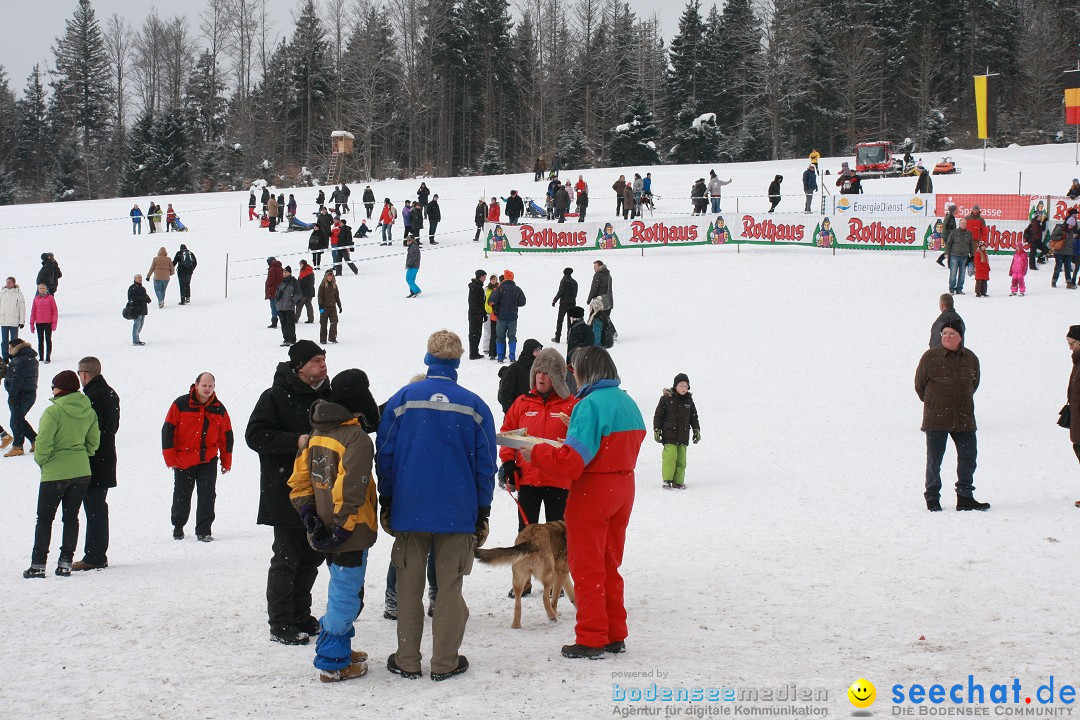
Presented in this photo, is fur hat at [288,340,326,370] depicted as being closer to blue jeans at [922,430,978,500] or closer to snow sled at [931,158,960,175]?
blue jeans at [922,430,978,500]

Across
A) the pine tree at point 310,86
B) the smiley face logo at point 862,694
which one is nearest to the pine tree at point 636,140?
the pine tree at point 310,86

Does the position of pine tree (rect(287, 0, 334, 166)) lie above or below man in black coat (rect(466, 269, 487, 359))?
above

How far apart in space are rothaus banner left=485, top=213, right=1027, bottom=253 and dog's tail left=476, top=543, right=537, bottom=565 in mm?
21803

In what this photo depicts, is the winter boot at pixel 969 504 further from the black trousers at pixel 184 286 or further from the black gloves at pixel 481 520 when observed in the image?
the black trousers at pixel 184 286

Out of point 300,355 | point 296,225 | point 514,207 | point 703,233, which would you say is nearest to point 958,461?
point 300,355

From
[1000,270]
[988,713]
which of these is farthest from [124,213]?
[988,713]

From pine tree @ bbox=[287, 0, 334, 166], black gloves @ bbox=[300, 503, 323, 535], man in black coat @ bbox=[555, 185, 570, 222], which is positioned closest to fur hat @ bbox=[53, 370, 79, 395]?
black gloves @ bbox=[300, 503, 323, 535]

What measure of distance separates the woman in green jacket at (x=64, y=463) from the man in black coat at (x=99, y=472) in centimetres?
15

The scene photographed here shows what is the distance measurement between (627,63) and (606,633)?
7261 centimetres

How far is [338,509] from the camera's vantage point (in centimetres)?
456

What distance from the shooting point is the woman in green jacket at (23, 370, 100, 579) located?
23.6ft

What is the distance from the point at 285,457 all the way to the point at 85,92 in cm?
7905

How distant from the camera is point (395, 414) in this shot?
470 cm

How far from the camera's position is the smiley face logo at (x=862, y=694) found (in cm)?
414
